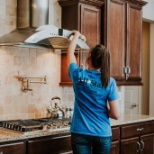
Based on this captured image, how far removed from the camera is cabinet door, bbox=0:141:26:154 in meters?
2.61

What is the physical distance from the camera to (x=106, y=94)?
266 centimetres

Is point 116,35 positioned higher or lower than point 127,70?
higher

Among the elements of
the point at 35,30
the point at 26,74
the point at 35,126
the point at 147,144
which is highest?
the point at 35,30

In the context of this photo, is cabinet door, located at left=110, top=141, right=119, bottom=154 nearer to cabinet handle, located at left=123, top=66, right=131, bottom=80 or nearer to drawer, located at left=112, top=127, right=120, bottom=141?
drawer, located at left=112, top=127, right=120, bottom=141

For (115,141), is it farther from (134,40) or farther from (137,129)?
(134,40)

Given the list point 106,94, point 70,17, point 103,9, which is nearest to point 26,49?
point 70,17

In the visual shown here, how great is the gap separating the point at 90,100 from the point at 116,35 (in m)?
1.74

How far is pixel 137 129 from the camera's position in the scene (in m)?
3.97

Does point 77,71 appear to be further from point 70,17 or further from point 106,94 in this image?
point 70,17

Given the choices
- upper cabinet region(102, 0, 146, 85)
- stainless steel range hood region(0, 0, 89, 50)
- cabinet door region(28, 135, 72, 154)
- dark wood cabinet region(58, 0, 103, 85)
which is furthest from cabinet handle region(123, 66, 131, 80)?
cabinet door region(28, 135, 72, 154)

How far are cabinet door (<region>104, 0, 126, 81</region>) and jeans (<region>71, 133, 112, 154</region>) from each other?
1.58 metres

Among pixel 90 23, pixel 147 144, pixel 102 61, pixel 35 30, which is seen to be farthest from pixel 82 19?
pixel 147 144

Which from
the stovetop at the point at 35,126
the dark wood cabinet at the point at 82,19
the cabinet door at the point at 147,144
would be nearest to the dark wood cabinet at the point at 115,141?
the cabinet door at the point at 147,144

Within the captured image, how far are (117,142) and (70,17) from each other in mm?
1482
